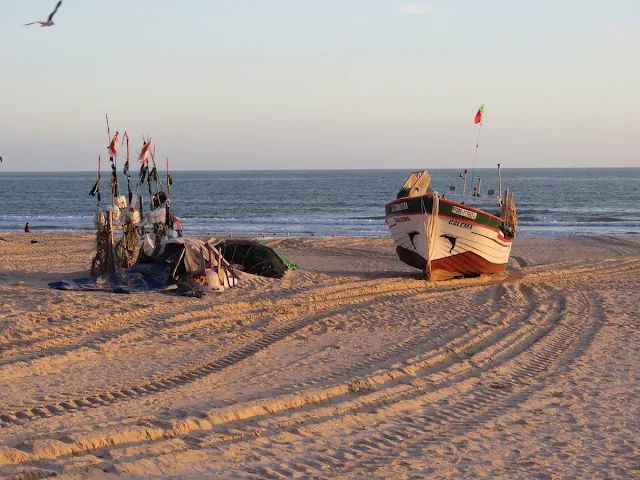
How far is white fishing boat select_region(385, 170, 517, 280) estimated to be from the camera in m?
15.9

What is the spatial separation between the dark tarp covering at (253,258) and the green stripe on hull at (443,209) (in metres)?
2.97

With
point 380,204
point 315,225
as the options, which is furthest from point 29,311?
point 380,204

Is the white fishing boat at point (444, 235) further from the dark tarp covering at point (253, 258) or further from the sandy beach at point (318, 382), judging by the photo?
the dark tarp covering at point (253, 258)

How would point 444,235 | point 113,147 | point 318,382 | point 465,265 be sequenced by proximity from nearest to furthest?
point 318,382
point 113,147
point 444,235
point 465,265

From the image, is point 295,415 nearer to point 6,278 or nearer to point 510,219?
point 6,278

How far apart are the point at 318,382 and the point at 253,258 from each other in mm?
7229

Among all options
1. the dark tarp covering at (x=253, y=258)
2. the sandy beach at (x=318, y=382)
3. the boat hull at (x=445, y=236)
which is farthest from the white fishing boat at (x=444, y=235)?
the dark tarp covering at (x=253, y=258)

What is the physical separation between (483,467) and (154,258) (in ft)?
29.2

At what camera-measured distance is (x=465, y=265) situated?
16688mm

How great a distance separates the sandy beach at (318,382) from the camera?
5.88 m

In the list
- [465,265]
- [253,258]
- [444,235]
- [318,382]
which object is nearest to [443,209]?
[444,235]

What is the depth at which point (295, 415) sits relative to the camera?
6949 millimetres

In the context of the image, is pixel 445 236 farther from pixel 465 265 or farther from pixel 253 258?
pixel 253 258

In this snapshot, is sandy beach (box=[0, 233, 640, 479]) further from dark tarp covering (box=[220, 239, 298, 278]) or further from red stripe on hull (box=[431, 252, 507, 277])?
red stripe on hull (box=[431, 252, 507, 277])
